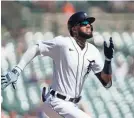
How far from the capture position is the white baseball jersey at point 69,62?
408 cm

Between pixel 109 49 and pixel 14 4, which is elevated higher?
pixel 14 4

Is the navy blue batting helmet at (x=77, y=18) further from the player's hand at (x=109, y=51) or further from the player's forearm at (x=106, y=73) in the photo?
the player's forearm at (x=106, y=73)

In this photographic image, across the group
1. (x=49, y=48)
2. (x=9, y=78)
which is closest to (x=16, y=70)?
(x=9, y=78)

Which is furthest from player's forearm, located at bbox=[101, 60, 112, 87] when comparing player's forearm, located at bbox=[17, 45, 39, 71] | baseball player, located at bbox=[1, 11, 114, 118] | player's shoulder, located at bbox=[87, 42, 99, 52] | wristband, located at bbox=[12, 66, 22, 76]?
wristband, located at bbox=[12, 66, 22, 76]

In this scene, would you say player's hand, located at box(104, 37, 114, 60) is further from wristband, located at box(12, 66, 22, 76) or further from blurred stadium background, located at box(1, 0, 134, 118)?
wristband, located at box(12, 66, 22, 76)

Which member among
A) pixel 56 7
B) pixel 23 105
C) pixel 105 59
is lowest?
pixel 23 105

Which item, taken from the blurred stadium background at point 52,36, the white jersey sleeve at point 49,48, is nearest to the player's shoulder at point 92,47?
the blurred stadium background at point 52,36

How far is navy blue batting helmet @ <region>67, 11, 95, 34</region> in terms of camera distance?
4.18 m

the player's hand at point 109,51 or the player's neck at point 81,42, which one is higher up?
the player's neck at point 81,42

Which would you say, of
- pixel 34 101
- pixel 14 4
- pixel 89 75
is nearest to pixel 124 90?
pixel 89 75

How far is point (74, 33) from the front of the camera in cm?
420

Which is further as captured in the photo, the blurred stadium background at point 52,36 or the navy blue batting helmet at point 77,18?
the blurred stadium background at point 52,36

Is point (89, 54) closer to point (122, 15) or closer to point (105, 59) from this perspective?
point (105, 59)

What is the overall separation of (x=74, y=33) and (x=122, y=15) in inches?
21.4
